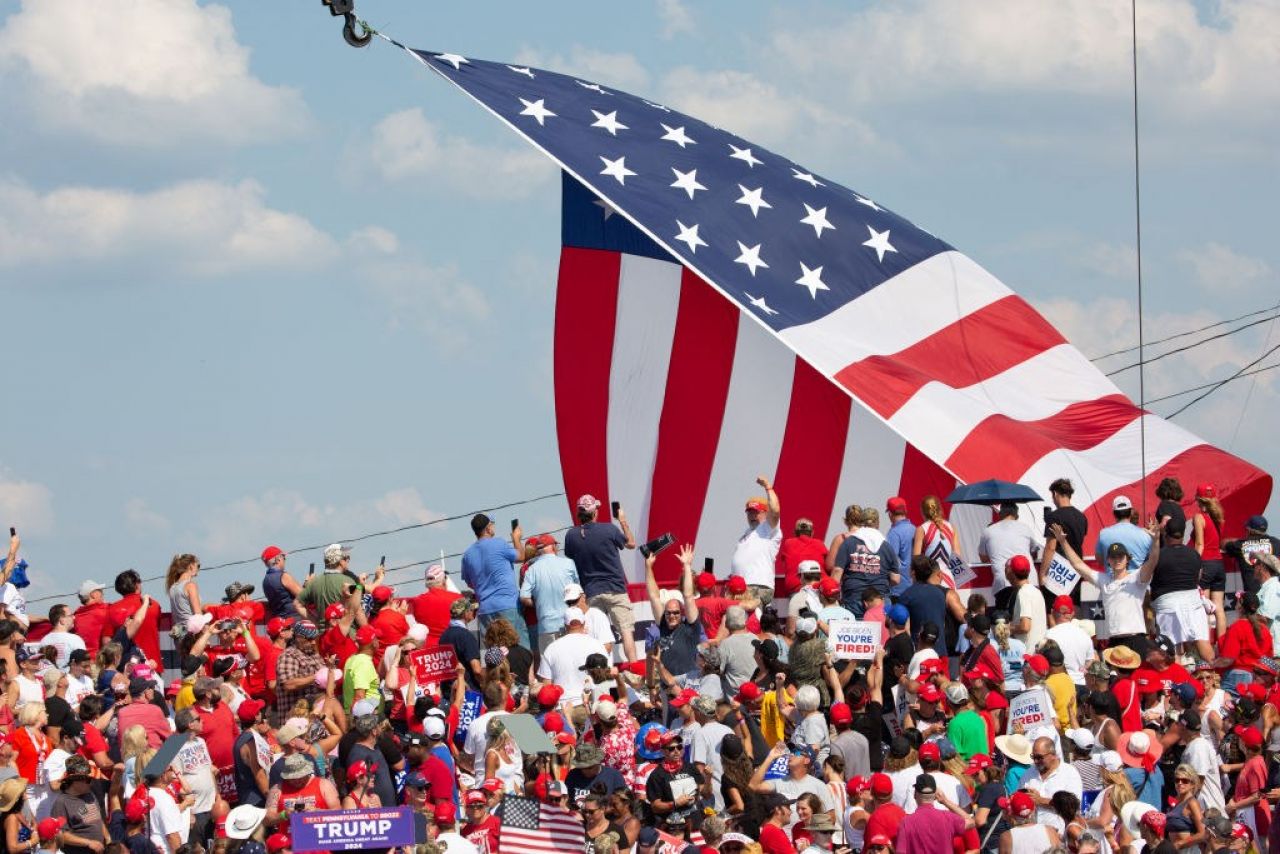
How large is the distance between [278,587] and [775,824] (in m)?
6.40

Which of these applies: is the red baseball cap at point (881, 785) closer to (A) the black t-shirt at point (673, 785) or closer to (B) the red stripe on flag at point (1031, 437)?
(A) the black t-shirt at point (673, 785)

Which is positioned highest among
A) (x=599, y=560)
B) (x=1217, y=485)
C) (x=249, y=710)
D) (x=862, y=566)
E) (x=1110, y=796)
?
(x=1217, y=485)

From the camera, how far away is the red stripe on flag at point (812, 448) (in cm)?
2064

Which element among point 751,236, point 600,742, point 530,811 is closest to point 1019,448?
point 751,236

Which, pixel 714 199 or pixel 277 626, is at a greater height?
pixel 714 199

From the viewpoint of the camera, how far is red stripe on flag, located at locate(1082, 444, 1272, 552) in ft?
65.7

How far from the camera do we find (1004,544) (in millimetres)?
17344

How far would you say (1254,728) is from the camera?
1439 cm

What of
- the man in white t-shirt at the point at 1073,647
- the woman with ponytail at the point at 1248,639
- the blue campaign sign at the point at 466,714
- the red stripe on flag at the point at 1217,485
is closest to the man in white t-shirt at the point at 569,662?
the blue campaign sign at the point at 466,714

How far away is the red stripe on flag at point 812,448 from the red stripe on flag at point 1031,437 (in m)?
1.32

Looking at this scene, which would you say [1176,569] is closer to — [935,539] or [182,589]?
[935,539]

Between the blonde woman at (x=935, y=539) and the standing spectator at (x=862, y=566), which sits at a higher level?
the blonde woman at (x=935, y=539)

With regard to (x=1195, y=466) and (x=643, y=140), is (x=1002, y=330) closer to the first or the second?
(x=1195, y=466)

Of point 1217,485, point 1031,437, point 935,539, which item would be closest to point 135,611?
point 935,539
